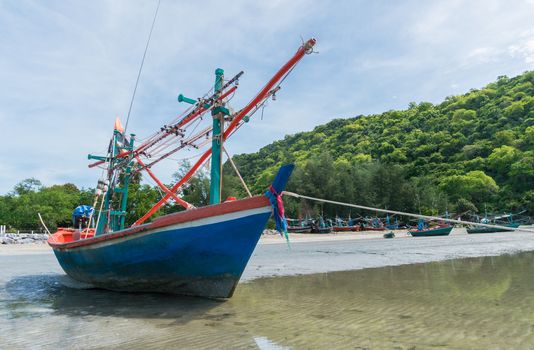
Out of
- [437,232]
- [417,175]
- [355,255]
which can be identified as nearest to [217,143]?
[355,255]

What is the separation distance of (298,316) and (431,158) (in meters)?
88.7

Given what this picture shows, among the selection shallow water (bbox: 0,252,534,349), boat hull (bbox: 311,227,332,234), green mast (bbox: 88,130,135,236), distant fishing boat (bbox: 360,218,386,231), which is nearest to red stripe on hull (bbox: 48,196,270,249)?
shallow water (bbox: 0,252,534,349)

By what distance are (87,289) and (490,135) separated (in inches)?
3724

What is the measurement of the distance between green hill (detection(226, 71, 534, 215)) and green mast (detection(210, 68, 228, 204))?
57.2m

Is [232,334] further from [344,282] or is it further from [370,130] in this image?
[370,130]

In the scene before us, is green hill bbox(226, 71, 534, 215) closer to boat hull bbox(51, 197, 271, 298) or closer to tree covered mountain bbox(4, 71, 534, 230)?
tree covered mountain bbox(4, 71, 534, 230)

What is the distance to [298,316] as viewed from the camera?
7.03 metres

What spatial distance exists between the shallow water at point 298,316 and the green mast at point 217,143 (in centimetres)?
277

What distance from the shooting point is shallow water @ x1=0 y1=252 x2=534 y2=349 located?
546 cm

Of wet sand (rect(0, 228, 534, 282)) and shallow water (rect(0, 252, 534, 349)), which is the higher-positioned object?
shallow water (rect(0, 252, 534, 349))

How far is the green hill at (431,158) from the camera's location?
67812 mm

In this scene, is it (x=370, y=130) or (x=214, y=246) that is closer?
(x=214, y=246)

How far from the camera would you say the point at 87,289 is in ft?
38.7

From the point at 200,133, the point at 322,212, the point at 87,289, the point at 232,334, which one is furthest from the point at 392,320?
the point at 322,212
